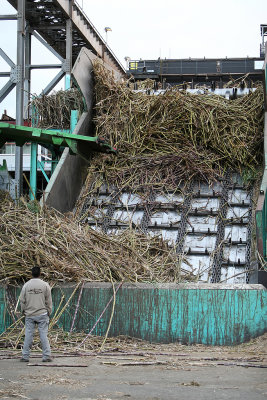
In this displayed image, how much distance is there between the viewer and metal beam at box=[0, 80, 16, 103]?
1846cm

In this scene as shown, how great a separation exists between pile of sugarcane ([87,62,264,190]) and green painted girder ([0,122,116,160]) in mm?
533

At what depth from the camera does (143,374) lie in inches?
218

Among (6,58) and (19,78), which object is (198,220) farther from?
(6,58)

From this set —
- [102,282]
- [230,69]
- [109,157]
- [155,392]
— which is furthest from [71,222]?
[230,69]

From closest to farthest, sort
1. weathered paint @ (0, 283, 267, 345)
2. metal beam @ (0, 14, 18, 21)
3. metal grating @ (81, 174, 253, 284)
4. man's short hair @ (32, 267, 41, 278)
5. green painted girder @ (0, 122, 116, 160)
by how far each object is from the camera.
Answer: man's short hair @ (32, 267, 41, 278)
weathered paint @ (0, 283, 267, 345)
metal grating @ (81, 174, 253, 284)
green painted girder @ (0, 122, 116, 160)
metal beam @ (0, 14, 18, 21)

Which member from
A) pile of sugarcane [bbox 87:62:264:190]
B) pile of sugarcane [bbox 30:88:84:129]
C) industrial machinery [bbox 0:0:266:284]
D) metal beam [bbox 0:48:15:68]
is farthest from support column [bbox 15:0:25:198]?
pile of sugarcane [bbox 87:62:264:190]

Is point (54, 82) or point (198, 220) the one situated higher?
point (54, 82)

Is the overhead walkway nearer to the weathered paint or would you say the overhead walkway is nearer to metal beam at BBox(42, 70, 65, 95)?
metal beam at BBox(42, 70, 65, 95)

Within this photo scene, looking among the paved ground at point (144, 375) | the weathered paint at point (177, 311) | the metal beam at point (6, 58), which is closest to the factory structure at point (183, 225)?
the weathered paint at point (177, 311)

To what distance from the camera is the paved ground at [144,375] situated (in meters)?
4.63

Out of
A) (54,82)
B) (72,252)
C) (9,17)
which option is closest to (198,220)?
(72,252)

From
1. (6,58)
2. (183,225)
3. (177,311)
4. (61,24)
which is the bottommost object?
(177,311)

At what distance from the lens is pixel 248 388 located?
484 centimetres

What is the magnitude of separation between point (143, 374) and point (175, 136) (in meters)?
5.92
